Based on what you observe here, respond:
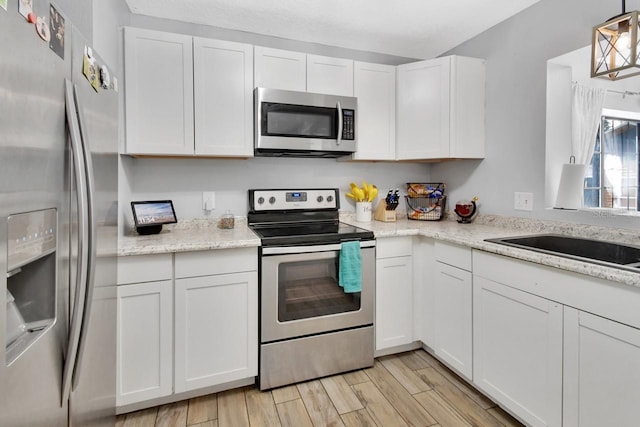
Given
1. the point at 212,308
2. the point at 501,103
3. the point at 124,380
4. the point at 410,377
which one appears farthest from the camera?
the point at 501,103

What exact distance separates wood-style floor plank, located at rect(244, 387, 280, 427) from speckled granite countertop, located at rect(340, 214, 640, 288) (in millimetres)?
1148

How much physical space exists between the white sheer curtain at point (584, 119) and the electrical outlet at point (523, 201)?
33cm

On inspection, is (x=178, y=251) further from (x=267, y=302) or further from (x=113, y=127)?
(x=113, y=127)

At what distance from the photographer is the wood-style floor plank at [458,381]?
1.80m

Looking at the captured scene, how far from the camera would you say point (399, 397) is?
1.84 metres

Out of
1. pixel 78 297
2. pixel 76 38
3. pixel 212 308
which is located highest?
pixel 76 38

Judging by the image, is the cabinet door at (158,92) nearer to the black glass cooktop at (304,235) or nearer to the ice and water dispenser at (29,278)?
the black glass cooktop at (304,235)

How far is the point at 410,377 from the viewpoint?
2.03 metres

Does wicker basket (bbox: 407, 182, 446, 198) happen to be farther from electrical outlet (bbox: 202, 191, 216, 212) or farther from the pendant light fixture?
electrical outlet (bbox: 202, 191, 216, 212)

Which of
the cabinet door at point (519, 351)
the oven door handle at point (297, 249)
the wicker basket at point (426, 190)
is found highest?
the wicker basket at point (426, 190)

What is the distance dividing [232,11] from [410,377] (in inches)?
102

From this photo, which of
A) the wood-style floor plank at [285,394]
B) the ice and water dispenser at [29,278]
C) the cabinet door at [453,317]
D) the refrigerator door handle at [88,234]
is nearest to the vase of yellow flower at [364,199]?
the cabinet door at [453,317]

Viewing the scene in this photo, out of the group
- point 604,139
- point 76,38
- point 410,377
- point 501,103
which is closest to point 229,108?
point 76,38

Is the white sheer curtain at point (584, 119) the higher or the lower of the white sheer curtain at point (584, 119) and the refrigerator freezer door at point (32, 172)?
the higher
